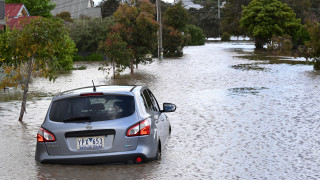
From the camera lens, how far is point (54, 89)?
1022 inches

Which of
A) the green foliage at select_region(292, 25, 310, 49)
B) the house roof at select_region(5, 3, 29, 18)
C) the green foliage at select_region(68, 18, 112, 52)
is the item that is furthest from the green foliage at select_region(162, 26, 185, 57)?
the green foliage at select_region(292, 25, 310, 49)

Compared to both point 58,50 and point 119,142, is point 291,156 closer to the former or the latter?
point 119,142

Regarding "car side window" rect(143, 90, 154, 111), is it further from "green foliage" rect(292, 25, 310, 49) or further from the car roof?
"green foliage" rect(292, 25, 310, 49)

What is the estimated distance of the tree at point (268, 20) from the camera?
3120 inches

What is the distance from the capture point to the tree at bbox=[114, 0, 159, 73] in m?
37.4

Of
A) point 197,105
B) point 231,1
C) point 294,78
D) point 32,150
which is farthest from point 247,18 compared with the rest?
point 32,150

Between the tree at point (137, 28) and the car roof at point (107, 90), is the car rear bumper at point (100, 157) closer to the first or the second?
the car roof at point (107, 90)

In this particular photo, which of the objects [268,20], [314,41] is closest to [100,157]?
[314,41]

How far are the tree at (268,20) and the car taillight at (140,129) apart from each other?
71702 mm

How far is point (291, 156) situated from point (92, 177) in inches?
142

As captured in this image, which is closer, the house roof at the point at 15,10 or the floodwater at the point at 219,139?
the floodwater at the point at 219,139

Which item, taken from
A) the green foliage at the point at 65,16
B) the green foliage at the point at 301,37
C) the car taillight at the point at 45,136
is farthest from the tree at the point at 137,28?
the green foliage at the point at 65,16

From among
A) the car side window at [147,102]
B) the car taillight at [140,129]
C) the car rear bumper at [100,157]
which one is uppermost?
the car side window at [147,102]

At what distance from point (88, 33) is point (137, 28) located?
25508 mm
